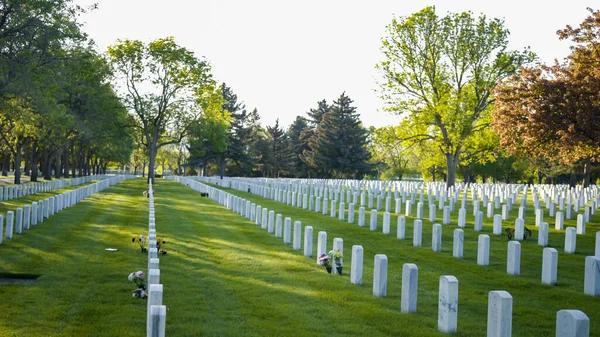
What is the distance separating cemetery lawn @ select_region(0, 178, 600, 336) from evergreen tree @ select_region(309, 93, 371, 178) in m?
61.4

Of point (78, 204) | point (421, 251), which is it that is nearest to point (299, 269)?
point (421, 251)

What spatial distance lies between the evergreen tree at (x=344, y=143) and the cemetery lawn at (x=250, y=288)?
61.4 metres

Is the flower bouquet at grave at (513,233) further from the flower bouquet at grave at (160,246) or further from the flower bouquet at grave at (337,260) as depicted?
the flower bouquet at grave at (160,246)

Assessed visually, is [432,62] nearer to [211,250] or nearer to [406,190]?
[406,190]

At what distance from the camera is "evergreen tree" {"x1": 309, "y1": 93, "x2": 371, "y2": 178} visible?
78.1 m

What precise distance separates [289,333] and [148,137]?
51.4m

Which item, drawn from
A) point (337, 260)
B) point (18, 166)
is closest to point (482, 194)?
point (337, 260)

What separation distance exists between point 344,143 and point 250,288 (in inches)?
2766

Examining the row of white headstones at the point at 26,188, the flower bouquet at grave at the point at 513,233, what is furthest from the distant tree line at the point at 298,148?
the flower bouquet at grave at the point at 513,233

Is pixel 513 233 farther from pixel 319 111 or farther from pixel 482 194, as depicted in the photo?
pixel 319 111

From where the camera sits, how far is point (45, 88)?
27859 mm

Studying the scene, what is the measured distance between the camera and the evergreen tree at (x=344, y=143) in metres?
78.1

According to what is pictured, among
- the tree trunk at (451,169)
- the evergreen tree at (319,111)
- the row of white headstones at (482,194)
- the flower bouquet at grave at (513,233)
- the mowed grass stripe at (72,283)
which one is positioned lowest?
the mowed grass stripe at (72,283)

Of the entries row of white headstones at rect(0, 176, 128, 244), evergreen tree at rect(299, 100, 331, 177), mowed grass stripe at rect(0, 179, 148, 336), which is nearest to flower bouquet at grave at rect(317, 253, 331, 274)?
mowed grass stripe at rect(0, 179, 148, 336)
